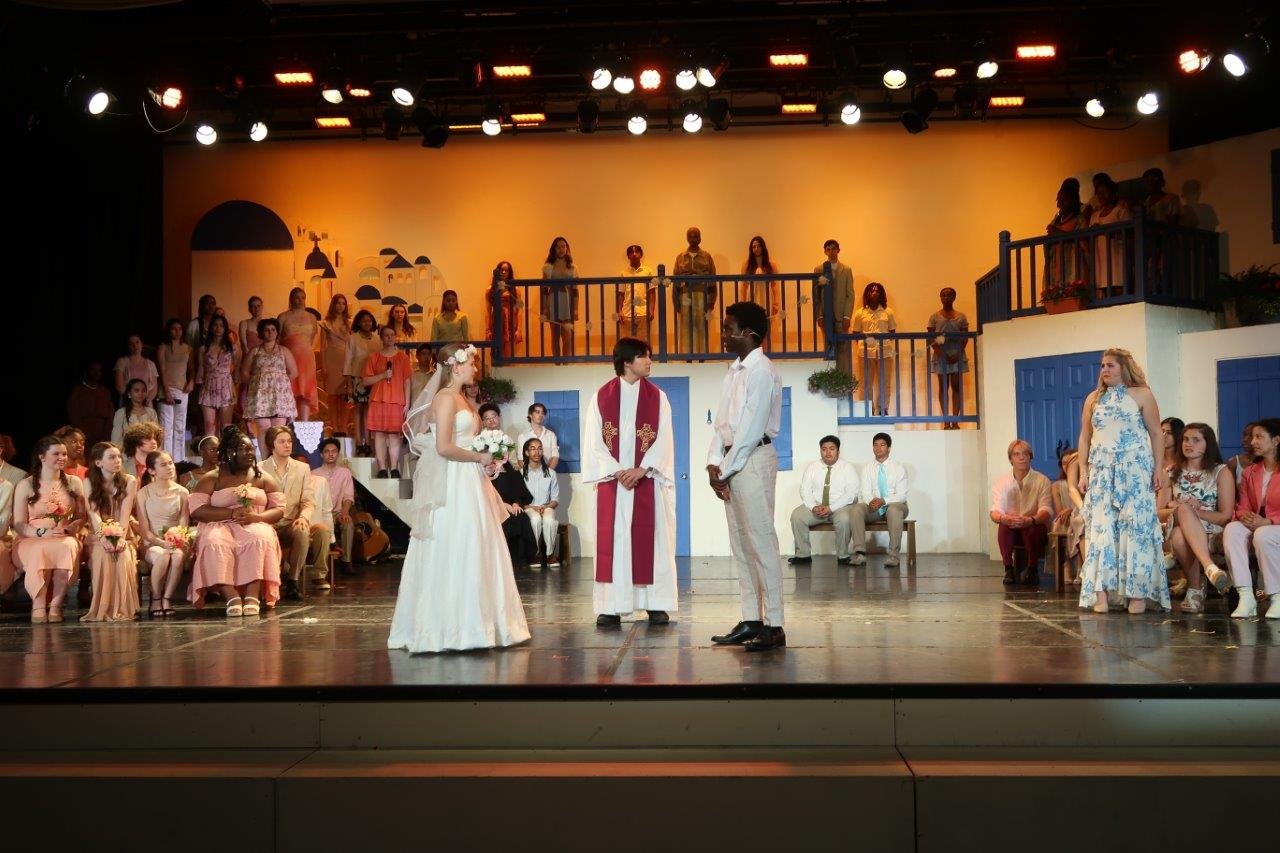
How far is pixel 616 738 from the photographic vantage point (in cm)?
462

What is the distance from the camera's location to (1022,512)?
30.3 feet

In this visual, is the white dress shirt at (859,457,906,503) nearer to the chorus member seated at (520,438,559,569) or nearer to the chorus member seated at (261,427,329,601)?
the chorus member seated at (520,438,559,569)

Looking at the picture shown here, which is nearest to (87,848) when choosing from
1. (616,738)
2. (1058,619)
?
(616,738)

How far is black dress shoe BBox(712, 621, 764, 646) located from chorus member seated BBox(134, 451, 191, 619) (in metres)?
3.74

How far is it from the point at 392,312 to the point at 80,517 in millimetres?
5366

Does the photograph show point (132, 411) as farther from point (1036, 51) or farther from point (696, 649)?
point (1036, 51)

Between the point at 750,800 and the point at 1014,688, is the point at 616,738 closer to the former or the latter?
the point at 750,800

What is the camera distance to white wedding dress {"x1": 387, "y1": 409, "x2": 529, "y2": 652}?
18.5 ft

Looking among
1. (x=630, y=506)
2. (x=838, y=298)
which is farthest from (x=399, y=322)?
(x=630, y=506)

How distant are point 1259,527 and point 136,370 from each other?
9.27 meters

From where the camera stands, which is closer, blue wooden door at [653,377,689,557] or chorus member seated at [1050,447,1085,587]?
chorus member seated at [1050,447,1085,587]

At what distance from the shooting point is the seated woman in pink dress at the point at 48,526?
24.1ft

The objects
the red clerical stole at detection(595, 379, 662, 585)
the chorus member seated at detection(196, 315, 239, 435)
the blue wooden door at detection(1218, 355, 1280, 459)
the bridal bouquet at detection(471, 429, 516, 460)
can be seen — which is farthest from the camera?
the chorus member seated at detection(196, 315, 239, 435)

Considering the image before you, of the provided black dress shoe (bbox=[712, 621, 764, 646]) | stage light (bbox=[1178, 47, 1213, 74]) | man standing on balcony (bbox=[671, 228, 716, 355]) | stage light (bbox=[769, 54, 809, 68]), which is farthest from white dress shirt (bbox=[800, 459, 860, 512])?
black dress shoe (bbox=[712, 621, 764, 646])
